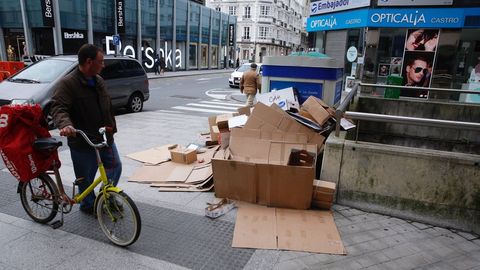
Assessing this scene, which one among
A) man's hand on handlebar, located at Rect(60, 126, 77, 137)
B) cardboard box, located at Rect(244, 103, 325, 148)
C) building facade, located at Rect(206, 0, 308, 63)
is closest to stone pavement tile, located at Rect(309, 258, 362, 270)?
cardboard box, located at Rect(244, 103, 325, 148)

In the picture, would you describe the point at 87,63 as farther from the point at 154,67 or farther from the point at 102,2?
the point at 154,67

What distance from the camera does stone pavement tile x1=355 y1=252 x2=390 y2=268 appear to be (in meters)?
3.27

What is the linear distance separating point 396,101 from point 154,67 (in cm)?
2828

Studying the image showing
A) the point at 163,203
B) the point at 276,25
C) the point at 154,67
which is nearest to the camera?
the point at 163,203

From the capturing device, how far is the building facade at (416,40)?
12969 millimetres

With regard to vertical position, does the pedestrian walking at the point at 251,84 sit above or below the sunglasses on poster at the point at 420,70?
below

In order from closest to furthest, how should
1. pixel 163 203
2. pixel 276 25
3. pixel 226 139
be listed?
pixel 163 203, pixel 226 139, pixel 276 25

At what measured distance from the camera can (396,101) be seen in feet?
25.4

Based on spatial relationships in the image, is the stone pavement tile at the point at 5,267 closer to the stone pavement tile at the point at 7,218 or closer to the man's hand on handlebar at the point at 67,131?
the stone pavement tile at the point at 7,218

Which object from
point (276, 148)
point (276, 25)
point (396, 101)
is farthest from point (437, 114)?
point (276, 25)

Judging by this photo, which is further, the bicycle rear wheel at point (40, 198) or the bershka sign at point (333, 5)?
the bershka sign at point (333, 5)

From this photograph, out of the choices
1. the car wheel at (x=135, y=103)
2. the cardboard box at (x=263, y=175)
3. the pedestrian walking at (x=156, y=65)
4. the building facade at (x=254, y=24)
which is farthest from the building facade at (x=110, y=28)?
the building facade at (x=254, y=24)

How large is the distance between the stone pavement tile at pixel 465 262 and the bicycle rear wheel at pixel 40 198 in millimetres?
4114

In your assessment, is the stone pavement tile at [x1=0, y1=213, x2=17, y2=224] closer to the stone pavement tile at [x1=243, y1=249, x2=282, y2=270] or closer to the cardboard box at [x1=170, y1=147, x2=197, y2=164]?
the cardboard box at [x1=170, y1=147, x2=197, y2=164]
